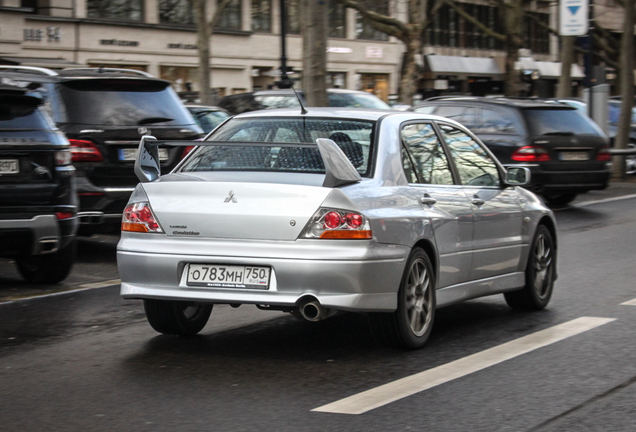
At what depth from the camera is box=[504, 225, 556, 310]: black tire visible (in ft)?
26.9

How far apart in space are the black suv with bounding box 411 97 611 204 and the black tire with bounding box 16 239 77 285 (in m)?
9.02

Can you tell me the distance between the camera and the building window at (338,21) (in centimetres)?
5284

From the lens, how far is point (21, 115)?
905 centimetres

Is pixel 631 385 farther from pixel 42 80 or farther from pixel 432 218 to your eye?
pixel 42 80

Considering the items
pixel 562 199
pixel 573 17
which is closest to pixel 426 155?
pixel 562 199

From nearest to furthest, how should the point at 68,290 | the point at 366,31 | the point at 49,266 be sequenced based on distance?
the point at 68,290 → the point at 49,266 → the point at 366,31

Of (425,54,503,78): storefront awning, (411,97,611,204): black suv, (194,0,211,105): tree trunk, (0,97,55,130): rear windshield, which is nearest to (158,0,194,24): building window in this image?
(194,0,211,105): tree trunk

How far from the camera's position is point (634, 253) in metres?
11.9

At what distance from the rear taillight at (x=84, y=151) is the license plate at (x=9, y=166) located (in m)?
2.05

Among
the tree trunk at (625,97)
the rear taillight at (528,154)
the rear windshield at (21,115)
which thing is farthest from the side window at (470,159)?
the tree trunk at (625,97)

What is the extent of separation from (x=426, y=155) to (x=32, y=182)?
357 centimetres


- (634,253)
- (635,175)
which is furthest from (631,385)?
(635,175)

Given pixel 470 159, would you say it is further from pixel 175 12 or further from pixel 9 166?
pixel 175 12

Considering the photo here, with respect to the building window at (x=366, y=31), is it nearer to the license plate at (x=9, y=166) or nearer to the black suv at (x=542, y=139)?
the black suv at (x=542, y=139)
